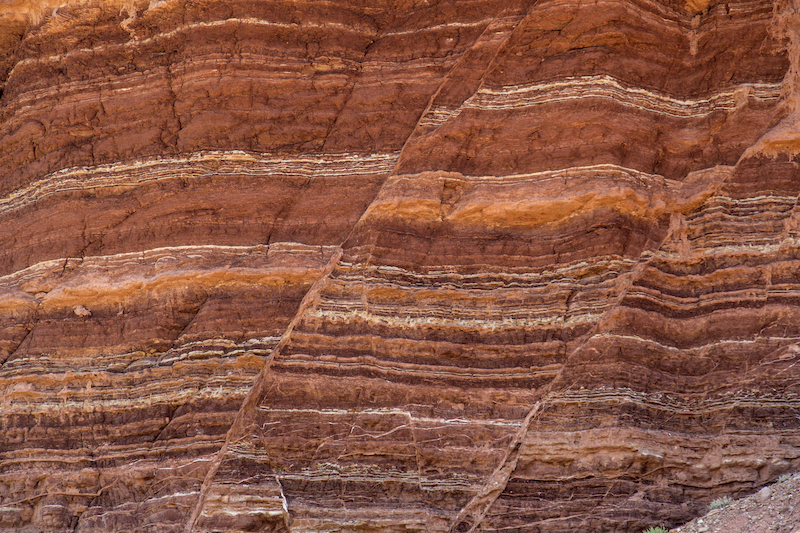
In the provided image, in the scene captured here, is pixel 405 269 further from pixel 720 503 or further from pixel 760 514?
pixel 760 514

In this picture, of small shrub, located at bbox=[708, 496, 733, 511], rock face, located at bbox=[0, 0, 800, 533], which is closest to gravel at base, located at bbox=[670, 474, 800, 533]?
small shrub, located at bbox=[708, 496, 733, 511]

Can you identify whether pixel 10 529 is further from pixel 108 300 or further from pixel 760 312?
pixel 760 312

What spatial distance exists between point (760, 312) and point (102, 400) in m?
6.91

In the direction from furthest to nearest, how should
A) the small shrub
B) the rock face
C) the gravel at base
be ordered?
the rock face → the small shrub → the gravel at base

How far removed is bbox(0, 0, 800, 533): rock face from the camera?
267 inches

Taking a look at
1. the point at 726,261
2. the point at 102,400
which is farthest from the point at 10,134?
the point at 726,261

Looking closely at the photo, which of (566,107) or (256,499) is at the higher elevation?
(566,107)

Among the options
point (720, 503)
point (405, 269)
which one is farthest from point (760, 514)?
point (405, 269)

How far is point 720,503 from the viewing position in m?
→ 6.38

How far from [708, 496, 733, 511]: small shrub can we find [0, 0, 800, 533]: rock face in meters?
0.19

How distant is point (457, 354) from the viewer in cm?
703

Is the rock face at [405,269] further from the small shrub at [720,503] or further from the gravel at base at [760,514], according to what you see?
the gravel at base at [760,514]

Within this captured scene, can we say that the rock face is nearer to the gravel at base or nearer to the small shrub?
the small shrub

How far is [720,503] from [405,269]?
3736mm
